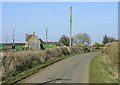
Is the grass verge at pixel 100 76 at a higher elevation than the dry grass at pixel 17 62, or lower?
lower

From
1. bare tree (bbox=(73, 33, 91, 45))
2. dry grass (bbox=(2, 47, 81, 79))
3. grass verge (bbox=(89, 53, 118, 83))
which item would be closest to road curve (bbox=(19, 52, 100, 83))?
grass verge (bbox=(89, 53, 118, 83))

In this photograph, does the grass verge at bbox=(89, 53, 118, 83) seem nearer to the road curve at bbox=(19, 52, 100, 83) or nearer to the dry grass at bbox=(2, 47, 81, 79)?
the road curve at bbox=(19, 52, 100, 83)

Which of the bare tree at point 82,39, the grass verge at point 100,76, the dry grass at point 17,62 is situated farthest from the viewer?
the bare tree at point 82,39

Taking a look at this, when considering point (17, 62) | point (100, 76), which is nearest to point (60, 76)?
point (100, 76)

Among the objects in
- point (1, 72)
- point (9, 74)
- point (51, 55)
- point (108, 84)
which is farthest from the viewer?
point (51, 55)

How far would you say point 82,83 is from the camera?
37.2 ft

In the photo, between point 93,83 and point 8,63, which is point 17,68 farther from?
point 93,83

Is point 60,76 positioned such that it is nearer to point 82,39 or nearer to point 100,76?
point 100,76

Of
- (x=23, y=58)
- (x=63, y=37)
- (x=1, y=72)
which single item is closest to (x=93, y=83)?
Answer: (x=1, y=72)

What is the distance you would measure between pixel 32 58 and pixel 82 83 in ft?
37.1

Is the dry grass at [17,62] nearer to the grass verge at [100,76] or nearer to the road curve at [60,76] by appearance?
the road curve at [60,76]

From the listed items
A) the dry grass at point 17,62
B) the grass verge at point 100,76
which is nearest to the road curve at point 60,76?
the grass verge at point 100,76

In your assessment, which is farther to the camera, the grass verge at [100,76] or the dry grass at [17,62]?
the dry grass at [17,62]

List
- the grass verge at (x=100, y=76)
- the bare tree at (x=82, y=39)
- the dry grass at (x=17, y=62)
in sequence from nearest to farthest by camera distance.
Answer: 1. the grass verge at (x=100, y=76)
2. the dry grass at (x=17, y=62)
3. the bare tree at (x=82, y=39)
